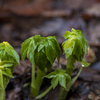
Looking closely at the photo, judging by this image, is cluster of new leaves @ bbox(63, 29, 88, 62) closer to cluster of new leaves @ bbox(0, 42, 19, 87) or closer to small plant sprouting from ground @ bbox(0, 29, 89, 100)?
small plant sprouting from ground @ bbox(0, 29, 89, 100)

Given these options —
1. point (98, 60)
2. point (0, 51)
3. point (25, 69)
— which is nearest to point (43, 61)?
point (0, 51)

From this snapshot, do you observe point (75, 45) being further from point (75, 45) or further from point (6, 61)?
point (6, 61)

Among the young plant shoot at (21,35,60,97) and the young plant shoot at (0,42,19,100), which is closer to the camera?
the young plant shoot at (0,42,19,100)

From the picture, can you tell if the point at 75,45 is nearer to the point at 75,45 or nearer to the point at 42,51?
the point at 75,45

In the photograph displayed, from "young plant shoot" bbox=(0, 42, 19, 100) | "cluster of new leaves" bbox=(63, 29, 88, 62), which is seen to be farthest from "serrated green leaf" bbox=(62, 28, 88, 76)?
"young plant shoot" bbox=(0, 42, 19, 100)

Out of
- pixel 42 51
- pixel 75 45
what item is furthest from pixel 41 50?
pixel 75 45

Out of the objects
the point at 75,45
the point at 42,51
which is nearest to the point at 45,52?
the point at 42,51

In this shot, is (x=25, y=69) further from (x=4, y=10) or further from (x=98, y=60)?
(x=4, y=10)

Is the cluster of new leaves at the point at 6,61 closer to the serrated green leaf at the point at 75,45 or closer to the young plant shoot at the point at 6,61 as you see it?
the young plant shoot at the point at 6,61

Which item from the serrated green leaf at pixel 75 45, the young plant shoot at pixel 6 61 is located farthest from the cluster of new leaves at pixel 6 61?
the serrated green leaf at pixel 75 45
